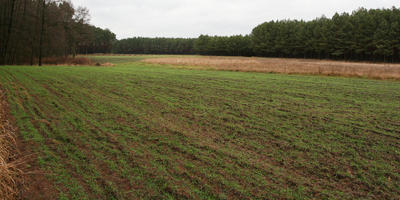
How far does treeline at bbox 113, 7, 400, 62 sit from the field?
57.8 metres

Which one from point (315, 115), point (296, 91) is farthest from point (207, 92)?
point (315, 115)

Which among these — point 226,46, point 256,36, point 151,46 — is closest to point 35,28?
point 256,36

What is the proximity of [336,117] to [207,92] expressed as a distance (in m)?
6.59

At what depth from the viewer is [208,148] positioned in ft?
19.4

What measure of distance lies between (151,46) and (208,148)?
14616 cm

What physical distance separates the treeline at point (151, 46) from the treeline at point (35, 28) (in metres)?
92.4

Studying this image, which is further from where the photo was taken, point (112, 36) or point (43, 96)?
point (112, 36)

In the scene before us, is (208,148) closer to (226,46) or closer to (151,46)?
(226,46)

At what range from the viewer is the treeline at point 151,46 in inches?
5541

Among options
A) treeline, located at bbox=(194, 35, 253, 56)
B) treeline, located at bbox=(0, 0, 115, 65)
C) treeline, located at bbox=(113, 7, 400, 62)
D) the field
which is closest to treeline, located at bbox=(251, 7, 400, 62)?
treeline, located at bbox=(113, 7, 400, 62)

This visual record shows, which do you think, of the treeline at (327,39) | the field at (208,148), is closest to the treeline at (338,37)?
the treeline at (327,39)

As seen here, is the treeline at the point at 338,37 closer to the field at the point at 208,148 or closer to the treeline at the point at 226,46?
the treeline at the point at 226,46

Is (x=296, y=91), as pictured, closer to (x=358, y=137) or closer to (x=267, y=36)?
(x=358, y=137)

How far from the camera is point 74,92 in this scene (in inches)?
499
